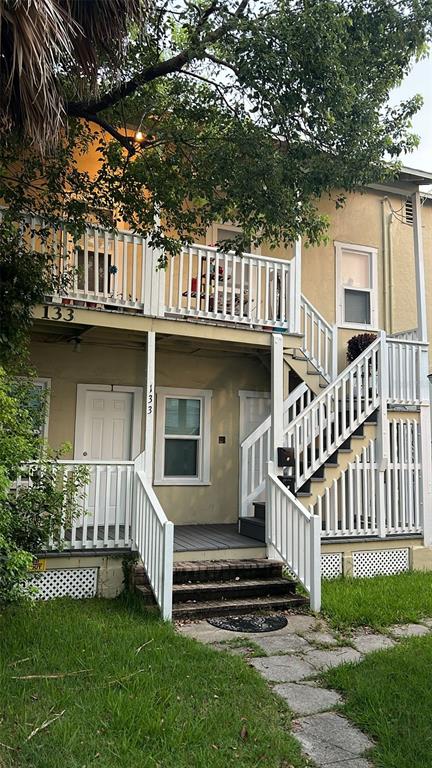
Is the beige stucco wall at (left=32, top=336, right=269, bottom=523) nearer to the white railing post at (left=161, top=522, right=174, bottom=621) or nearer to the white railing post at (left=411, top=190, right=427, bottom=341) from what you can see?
the white railing post at (left=411, top=190, right=427, bottom=341)

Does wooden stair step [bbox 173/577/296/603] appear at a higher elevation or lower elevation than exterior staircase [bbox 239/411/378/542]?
lower

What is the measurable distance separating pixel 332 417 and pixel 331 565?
2.12m

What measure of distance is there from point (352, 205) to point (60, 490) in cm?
784

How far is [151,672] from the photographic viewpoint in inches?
180

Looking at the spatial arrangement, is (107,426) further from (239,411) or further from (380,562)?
(380,562)

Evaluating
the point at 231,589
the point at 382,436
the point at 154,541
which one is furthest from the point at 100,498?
the point at 382,436

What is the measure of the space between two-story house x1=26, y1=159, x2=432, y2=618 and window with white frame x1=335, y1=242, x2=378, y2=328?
0.03 metres

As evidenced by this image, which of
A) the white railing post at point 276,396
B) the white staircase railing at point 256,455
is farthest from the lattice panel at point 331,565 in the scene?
the white railing post at point 276,396

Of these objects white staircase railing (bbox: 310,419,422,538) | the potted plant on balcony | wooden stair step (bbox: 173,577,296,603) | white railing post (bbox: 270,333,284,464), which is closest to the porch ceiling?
white railing post (bbox: 270,333,284,464)

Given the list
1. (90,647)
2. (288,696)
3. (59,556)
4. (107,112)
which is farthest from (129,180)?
(288,696)

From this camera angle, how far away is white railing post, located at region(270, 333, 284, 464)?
813 centimetres

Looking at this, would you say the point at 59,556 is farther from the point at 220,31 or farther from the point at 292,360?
the point at 220,31

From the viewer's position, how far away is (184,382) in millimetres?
9820

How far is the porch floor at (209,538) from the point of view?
7621 millimetres
